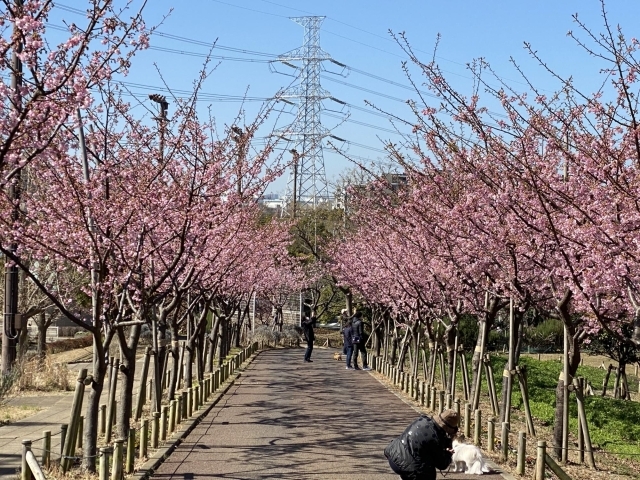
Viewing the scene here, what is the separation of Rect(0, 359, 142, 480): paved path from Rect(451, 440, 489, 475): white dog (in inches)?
192

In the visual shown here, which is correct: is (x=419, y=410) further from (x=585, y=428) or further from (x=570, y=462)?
(x=585, y=428)

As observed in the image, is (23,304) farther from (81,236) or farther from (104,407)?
(81,236)

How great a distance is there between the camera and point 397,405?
18141mm

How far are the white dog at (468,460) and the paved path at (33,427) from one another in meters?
4.88

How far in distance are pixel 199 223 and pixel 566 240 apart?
550 cm

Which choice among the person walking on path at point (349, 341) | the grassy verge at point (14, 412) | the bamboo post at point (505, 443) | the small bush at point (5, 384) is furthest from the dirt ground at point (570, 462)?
the person walking on path at point (349, 341)

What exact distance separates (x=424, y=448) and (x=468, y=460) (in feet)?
8.89

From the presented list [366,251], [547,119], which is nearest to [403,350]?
[366,251]

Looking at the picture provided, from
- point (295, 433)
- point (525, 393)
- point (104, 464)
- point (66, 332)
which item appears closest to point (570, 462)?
point (525, 393)

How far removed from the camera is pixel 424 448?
8.23 m

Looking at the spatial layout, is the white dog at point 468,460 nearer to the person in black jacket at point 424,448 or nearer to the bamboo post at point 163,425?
the person in black jacket at point 424,448

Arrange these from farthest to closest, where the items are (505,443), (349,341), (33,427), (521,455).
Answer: (349,341), (33,427), (505,443), (521,455)

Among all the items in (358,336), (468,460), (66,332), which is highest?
(358,336)

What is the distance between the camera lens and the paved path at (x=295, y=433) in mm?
10742
